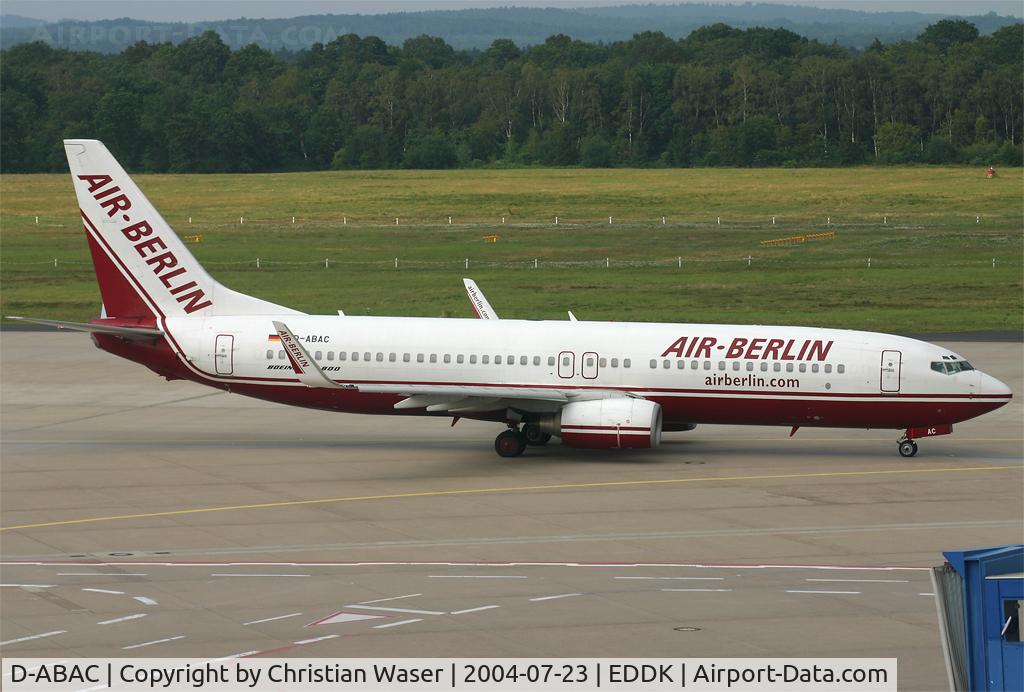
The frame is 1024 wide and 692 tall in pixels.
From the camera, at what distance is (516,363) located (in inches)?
1698

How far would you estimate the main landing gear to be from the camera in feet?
140

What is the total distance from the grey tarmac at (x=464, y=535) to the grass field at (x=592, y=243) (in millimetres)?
29346

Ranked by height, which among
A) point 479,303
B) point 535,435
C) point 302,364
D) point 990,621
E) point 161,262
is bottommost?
point 535,435

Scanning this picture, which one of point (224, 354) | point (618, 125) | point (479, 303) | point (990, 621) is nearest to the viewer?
point (990, 621)

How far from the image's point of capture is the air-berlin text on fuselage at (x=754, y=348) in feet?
138

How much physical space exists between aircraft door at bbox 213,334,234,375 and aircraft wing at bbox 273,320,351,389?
5.01m

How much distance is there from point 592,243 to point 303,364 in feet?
238

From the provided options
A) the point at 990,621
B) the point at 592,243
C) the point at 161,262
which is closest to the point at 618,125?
the point at 592,243

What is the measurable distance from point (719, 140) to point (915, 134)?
23640 millimetres

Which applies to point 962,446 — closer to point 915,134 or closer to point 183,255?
point 183,255

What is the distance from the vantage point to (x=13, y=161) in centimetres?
17625

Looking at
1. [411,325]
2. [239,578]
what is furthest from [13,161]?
[239,578]

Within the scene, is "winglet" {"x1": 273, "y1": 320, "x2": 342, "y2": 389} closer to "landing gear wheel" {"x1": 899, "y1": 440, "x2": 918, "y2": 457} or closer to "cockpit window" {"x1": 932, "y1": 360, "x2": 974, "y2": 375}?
"landing gear wheel" {"x1": 899, "y1": 440, "x2": 918, "y2": 457}

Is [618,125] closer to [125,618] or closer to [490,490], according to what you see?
[490,490]
